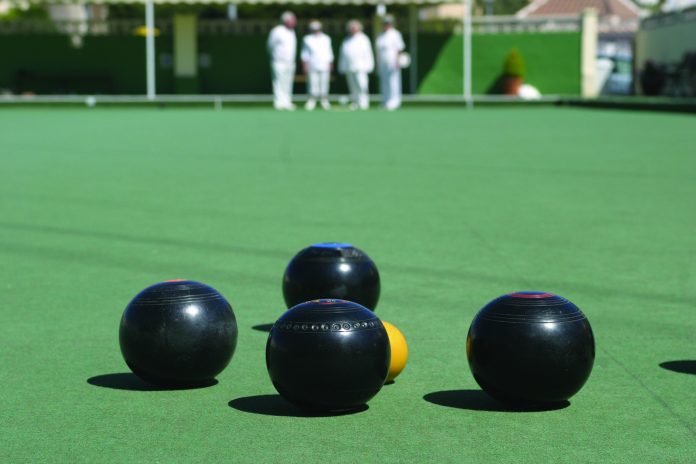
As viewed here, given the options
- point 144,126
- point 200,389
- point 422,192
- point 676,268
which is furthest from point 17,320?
point 144,126

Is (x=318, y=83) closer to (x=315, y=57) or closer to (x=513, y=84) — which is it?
(x=315, y=57)

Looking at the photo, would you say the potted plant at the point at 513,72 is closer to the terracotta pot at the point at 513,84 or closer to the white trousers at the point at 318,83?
the terracotta pot at the point at 513,84

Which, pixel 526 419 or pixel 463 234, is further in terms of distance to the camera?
pixel 463 234

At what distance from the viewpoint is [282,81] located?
30328 millimetres

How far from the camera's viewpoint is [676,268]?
6.84 meters

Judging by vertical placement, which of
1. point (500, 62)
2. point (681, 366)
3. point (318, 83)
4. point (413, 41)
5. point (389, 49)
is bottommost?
point (681, 366)

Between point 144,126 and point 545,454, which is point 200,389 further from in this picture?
point 144,126

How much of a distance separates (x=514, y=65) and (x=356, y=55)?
26.5 feet

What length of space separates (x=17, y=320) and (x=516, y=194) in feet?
20.2

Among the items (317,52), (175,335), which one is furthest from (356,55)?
(175,335)

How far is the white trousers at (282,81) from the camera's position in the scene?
30016 mm

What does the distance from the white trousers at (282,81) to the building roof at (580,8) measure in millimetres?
62054

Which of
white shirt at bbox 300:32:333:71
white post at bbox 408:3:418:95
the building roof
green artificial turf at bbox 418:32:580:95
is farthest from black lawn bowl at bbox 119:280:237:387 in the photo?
the building roof

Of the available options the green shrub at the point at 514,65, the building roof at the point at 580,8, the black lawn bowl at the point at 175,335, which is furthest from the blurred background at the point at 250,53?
the building roof at the point at 580,8
